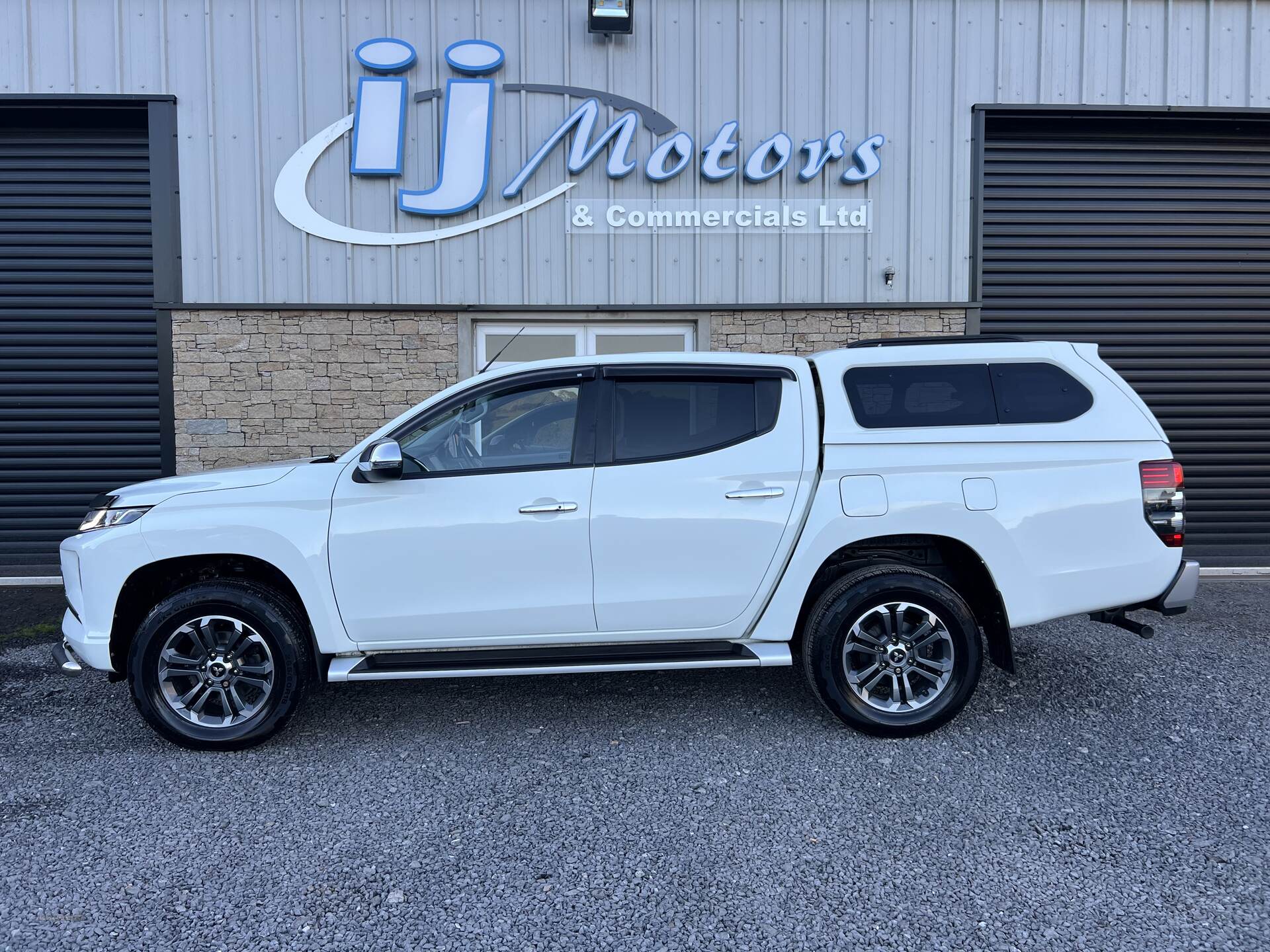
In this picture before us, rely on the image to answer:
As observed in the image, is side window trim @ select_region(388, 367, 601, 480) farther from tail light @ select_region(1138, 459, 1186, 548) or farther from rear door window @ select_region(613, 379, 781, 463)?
tail light @ select_region(1138, 459, 1186, 548)

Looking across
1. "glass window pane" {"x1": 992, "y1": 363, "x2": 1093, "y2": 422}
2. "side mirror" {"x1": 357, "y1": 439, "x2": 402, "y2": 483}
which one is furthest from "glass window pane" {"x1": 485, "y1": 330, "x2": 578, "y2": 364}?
"glass window pane" {"x1": 992, "y1": 363, "x2": 1093, "y2": 422}

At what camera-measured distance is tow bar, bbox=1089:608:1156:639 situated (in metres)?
3.84

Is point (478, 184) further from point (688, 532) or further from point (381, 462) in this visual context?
point (688, 532)

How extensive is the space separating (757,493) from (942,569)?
1059 millimetres

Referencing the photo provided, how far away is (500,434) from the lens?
3920mm

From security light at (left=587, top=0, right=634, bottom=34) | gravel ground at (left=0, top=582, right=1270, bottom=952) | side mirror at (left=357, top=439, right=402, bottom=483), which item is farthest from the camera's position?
security light at (left=587, top=0, right=634, bottom=34)

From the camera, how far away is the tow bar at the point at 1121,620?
3.84 metres

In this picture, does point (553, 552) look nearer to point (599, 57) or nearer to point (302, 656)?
point (302, 656)

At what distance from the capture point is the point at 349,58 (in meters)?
7.38

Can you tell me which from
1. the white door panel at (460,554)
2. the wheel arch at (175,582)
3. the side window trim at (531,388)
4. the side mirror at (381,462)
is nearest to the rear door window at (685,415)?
the side window trim at (531,388)

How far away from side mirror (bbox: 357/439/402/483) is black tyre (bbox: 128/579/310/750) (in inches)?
28.4

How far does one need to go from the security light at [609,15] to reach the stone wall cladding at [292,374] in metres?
2.95

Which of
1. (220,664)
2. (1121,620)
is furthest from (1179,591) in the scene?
(220,664)

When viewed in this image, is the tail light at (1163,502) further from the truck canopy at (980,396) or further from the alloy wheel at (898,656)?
the alloy wheel at (898,656)
